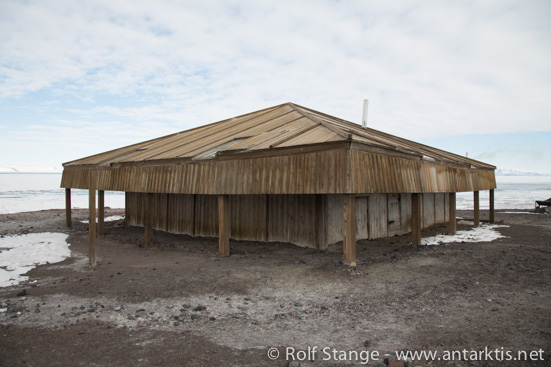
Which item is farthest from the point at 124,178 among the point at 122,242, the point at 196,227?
the point at 196,227

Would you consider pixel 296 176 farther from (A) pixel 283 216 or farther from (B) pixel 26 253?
(B) pixel 26 253

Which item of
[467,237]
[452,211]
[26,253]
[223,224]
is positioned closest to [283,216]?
[223,224]

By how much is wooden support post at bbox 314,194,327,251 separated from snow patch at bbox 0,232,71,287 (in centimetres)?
867

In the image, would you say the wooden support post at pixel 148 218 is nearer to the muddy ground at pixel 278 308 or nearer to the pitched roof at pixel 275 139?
the pitched roof at pixel 275 139

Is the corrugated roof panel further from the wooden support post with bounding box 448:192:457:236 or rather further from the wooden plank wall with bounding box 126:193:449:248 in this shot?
the wooden support post with bounding box 448:192:457:236

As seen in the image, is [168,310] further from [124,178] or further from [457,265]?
[124,178]

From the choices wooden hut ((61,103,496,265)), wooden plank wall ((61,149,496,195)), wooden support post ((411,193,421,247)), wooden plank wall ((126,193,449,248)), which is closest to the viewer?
wooden plank wall ((61,149,496,195))

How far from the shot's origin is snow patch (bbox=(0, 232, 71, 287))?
9766 millimetres

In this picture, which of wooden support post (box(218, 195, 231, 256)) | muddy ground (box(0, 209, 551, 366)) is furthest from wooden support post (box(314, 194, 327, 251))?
wooden support post (box(218, 195, 231, 256))

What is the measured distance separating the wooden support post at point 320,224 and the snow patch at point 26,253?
28.4 ft

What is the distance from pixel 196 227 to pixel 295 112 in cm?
701

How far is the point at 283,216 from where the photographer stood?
13.3 metres

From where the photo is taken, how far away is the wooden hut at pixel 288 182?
966cm

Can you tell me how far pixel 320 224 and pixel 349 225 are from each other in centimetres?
278
